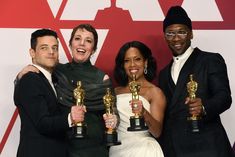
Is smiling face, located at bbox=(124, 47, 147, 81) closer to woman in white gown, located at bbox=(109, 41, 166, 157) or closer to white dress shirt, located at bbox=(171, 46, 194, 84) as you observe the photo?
woman in white gown, located at bbox=(109, 41, 166, 157)

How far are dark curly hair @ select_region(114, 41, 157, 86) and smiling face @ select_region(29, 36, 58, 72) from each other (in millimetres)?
446

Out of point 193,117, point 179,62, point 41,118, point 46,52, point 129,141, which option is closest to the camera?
point 41,118

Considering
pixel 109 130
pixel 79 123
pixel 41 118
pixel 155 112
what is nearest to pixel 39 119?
pixel 41 118

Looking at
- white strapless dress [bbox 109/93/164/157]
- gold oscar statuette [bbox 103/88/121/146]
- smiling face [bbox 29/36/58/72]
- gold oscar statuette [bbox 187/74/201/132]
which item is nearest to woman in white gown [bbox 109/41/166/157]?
white strapless dress [bbox 109/93/164/157]

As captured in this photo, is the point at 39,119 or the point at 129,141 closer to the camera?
the point at 39,119

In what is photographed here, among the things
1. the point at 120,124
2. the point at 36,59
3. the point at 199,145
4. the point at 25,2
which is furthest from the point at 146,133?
the point at 25,2

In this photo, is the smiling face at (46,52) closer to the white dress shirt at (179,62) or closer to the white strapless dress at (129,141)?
the white strapless dress at (129,141)

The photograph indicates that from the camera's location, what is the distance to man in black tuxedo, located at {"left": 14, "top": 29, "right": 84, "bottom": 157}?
2.10 meters

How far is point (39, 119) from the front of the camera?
210 cm

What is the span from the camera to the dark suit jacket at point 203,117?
2307 millimetres

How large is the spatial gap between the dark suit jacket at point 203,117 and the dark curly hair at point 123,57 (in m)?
0.22

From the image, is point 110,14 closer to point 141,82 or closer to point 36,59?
point 141,82

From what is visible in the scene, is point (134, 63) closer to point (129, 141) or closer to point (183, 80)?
point (183, 80)

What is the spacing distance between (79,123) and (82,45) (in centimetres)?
47
